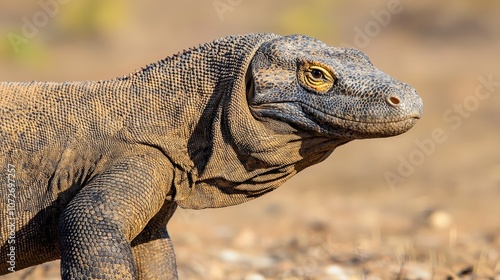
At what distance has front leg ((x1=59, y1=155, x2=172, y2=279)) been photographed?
217 inches

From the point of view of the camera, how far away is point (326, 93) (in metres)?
5.93

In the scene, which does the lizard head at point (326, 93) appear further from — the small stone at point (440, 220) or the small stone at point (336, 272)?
the small stone at point (440, 220)

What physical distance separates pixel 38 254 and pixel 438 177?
39.6 feet

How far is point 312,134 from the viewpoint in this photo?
6.04 meters

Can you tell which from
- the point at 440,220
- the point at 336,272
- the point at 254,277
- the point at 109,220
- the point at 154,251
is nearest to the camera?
the point at 109,220

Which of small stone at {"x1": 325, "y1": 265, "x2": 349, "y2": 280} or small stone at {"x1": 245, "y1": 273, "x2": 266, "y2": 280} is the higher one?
small stone at {"x1": 325, "y1": 265, "x2": 349, "y2": 280}

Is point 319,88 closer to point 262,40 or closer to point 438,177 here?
point 262,40

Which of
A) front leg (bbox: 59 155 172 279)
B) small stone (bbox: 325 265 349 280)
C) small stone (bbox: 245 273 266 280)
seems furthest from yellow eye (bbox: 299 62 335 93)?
small stone (bbox: 245 273 266 280)

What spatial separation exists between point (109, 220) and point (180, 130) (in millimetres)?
930

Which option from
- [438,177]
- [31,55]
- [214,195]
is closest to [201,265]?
[214,195]

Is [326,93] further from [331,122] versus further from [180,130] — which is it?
[180,130]

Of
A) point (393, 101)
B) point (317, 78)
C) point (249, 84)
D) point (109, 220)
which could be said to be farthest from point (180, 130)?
point (393, 101)

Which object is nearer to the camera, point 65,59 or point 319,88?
point 319,88

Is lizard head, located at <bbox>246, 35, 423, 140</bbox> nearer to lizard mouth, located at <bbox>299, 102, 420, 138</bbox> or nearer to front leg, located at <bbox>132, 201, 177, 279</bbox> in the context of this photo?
lizard mouth, located at <bbox>299, 102, 420, 138</bbox>
